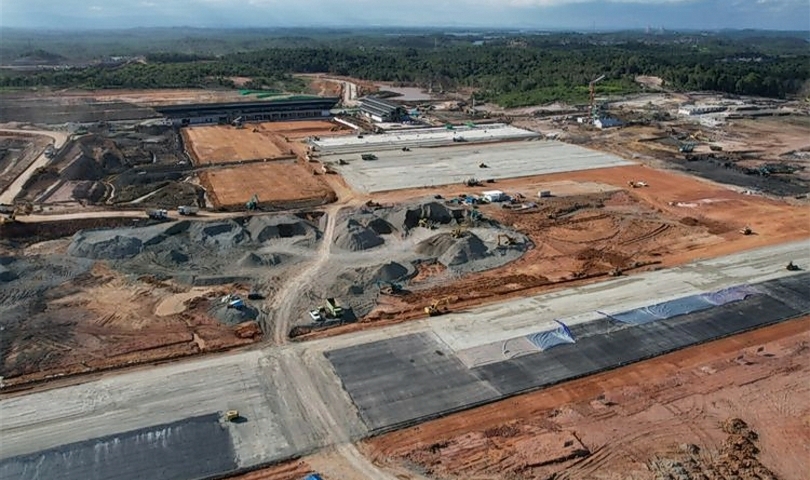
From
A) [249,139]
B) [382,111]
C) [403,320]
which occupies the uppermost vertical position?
[382,111]

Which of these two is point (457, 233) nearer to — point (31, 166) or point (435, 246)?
point (435, 246)

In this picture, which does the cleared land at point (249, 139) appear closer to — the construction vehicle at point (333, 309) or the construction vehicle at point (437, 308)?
the construction vehicle at point (333, 309)

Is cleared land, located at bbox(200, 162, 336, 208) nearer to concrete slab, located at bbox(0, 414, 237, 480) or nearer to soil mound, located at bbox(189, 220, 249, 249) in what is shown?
soil mound, located at bbox(189, 220, 249, 249)

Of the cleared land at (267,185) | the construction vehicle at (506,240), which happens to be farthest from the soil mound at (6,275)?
the construction vehicle at (506,240)

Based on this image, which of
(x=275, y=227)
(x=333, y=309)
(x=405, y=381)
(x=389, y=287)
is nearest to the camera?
(x=405, y=381)

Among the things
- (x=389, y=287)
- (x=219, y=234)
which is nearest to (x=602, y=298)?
(x=389, y=287)

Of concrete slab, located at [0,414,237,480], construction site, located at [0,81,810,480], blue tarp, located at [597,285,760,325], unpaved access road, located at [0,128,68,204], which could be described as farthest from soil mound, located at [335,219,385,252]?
unpaved access road, located at [0,128,68,204]

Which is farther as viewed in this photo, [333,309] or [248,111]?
[248,111]

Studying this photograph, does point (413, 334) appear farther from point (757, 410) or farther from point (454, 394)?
point (757, 410)

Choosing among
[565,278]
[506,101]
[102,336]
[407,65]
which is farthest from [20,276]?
[407,65]
